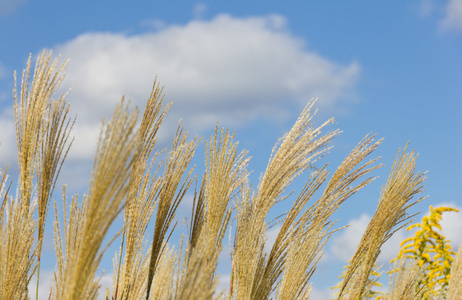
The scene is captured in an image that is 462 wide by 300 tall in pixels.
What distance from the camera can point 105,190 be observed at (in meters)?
1.50

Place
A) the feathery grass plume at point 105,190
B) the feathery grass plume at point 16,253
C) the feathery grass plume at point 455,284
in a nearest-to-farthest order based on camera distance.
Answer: the feathery grass plume at point 105,190, the feathery grass plume at point 16,253, the feathery grass plume at point 455,284

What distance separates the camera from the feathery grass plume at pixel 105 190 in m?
1.47

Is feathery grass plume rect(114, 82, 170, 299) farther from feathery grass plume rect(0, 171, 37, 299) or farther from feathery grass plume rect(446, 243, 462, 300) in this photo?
feathery grass plume rect(446, 243, 462, 300)

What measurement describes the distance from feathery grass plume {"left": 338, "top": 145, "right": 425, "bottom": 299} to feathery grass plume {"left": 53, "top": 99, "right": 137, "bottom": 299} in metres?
1.60

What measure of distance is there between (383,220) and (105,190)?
1794mm

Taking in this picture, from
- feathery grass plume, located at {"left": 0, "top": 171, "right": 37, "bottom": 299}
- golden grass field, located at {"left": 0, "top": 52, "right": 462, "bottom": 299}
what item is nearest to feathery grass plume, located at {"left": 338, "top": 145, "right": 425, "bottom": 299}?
golden grass field, located at {"left": 0, "top": 52, "right": 462, "bottom": 299}

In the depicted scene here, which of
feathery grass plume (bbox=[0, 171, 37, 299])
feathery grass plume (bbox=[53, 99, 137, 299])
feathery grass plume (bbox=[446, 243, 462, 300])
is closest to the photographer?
feathery grass plume (bbox=[53, 99, 137, 299])

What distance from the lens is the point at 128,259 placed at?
2.35 meters

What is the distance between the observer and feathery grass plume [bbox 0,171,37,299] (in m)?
2.27

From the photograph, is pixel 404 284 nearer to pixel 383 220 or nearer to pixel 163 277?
pixel 383 220

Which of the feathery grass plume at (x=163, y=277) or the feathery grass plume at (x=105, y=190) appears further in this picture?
the feathery grass plume at (x=163, y=277)

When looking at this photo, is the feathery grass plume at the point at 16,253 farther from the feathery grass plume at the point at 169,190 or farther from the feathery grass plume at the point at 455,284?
the feathery grass plume at the point at 455,284

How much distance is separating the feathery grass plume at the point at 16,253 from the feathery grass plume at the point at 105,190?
2.75 feet

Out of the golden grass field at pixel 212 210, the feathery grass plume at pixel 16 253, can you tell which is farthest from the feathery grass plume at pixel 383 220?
the feathery grass plume at pixel 16 253
